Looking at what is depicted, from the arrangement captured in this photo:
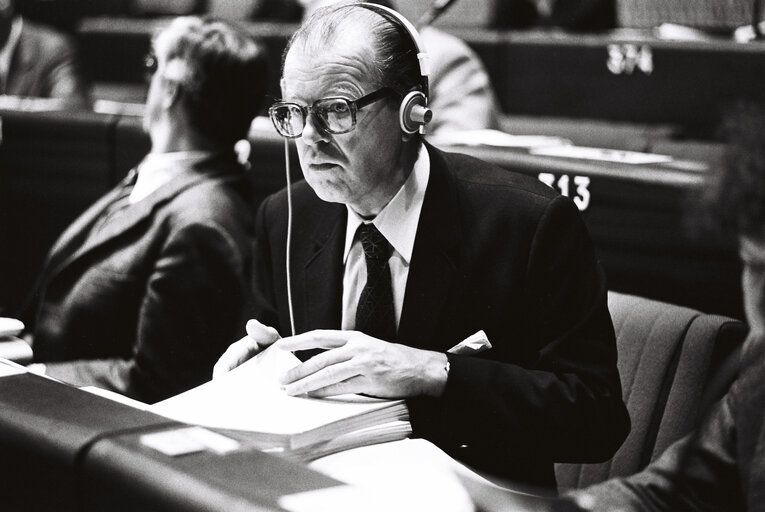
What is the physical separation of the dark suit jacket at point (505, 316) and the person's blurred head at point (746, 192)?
51cm

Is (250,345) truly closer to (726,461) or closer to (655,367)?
(655,367)

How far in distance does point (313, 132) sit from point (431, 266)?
0.23m

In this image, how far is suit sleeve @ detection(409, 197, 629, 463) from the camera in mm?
1308

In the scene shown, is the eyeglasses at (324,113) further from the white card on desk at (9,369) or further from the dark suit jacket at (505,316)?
the white card on desk at (9,369)

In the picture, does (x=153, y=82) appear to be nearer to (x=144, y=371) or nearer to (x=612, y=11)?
(x=144, y=371)

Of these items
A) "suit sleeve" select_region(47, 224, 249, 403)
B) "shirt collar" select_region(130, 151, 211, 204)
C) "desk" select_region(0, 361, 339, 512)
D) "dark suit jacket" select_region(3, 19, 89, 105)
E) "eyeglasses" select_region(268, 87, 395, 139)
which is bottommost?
"dark suit jacket" select_region(3, 19, 89, 105)

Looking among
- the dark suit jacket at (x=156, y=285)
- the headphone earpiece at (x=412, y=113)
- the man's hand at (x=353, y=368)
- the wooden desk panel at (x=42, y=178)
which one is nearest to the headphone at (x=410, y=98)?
the headphone earpiece at (x=412, y=113)

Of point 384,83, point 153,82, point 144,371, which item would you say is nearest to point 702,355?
point 384,83

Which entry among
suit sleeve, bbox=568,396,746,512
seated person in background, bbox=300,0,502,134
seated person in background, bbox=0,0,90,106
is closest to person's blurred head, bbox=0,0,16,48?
seated person in background, bbox=0,0,90,106

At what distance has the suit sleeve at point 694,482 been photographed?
2.77 ft

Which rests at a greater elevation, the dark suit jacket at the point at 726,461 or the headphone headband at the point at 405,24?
the headphone headband at the point at 405,24

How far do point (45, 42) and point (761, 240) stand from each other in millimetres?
4273

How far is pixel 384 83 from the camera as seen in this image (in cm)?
138

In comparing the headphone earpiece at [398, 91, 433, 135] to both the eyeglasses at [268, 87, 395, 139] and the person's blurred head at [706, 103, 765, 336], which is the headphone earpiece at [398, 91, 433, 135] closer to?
the eyeglasses at [268, 87, 395, 139]
